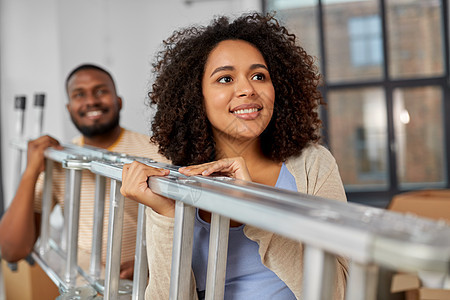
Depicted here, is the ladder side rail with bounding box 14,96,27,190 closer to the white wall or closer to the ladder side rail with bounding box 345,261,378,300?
the ladder side rail with bounding box 345,261,378,300

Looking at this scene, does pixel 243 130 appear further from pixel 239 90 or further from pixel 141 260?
pixel 141 260

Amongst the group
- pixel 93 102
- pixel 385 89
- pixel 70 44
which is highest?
pixel 70 44

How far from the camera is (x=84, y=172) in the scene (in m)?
1.75

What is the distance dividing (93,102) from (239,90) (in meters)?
A: 0.94

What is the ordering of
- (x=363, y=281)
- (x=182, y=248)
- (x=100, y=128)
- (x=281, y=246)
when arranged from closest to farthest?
(x=363, y=281)
(x=182, y=248)
(x=281, y=246)
(x=100, y=128)

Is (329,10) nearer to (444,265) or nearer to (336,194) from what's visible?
(336,194)

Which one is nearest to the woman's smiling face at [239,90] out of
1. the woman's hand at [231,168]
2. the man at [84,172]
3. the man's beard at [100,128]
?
the woman's hand at [231,168]

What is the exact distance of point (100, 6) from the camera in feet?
15.2

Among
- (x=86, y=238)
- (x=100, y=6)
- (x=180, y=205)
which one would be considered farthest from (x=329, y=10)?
(x=180, y=205)

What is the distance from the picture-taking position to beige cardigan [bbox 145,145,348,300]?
909mm

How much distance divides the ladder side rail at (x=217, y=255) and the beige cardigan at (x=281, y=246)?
0.59 ft

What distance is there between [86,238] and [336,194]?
100cm

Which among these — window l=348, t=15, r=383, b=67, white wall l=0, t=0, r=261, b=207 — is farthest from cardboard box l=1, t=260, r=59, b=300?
window l=348, t=15, r=383, b=67

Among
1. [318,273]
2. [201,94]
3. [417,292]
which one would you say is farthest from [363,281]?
[417,292]
